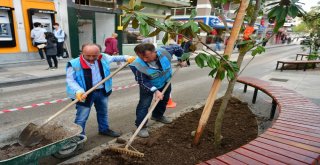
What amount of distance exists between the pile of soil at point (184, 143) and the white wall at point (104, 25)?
39.4 feet

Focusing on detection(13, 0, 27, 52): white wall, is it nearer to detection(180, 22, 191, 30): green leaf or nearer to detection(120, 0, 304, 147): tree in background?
detection(120, 0, 304, 147): tree in background

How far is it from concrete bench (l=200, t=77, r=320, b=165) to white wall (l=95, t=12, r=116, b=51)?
13.2 meters

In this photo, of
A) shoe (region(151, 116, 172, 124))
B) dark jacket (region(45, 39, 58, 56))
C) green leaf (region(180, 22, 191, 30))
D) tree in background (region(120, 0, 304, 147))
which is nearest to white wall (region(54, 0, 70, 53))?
dark jacket (region(45, 39, 58, 56))

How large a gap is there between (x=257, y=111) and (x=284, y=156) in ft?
10.2

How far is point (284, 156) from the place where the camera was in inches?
94.5

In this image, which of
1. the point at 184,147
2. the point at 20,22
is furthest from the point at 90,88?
the point at 20,22

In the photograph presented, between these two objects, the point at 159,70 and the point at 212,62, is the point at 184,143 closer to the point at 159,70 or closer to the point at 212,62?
the point at 159,70

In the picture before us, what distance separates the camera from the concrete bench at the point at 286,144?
2.33 meters

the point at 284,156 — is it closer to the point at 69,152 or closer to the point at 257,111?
the point at 69,152

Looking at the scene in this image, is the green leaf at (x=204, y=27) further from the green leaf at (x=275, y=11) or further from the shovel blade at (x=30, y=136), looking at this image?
the shovel blade at (x=30, y=136)

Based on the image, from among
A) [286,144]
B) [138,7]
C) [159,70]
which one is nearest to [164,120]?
[159,70]

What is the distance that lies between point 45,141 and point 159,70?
198 cm

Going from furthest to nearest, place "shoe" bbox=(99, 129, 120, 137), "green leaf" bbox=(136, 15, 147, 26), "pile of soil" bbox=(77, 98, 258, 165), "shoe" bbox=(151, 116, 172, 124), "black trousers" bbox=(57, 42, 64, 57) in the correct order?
"black trousers" bbox=(57, 42, 64, 57) < "shoe" bbox=(151, 116, 172, 124) < "shoe" bbox=(99, 129, 120, 137) < "pile of soil" bbox=(77, 98, 258, 165) < "green leaf" bbox=(136, 15, 147, 26)

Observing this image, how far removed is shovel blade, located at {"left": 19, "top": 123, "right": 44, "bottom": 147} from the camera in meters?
2.96
